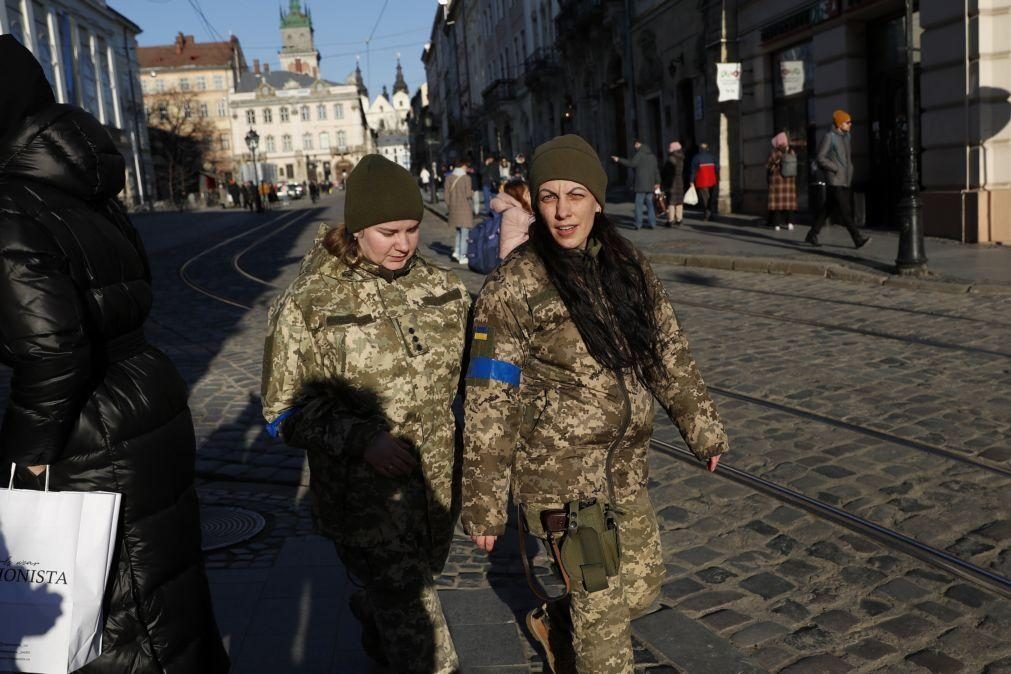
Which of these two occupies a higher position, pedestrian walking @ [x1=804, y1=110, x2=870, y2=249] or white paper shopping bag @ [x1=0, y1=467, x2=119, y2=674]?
pedestrian walking @ [x1=804, y1=110, x2=870, y2=249]

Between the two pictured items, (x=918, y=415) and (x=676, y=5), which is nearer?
(x=918, y=415)

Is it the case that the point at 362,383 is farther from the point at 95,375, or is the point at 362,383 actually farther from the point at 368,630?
the point at 368,630

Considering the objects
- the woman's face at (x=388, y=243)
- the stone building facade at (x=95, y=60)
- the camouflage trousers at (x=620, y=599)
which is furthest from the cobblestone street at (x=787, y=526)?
the stone building facade at (x=95, y=60)

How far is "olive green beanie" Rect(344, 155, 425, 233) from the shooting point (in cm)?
282

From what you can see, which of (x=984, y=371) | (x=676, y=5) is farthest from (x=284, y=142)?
(x=984, y=371)

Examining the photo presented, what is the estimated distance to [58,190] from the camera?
251 cm

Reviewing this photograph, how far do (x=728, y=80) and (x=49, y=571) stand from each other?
18939mm

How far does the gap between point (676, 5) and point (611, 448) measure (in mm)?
22490

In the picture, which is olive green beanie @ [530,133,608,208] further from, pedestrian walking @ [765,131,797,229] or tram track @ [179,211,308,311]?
pedestrian walking @ [765,131,797,229]

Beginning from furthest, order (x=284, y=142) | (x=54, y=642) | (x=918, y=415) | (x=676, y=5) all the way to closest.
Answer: (x=284, y=142) → (x=676, y=5) → (x=918, y=415) → (x=54, y=642)

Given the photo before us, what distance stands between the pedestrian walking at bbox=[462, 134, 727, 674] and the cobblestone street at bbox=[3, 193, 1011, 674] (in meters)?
0.82

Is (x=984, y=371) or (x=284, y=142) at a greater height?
(x=284, y=142)

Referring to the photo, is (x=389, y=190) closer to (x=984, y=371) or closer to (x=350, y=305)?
(x=350, y=305)

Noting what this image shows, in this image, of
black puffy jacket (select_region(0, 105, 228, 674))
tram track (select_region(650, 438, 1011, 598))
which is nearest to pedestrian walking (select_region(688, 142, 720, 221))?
tram track (select_region(650, 438, 1011, 598))
